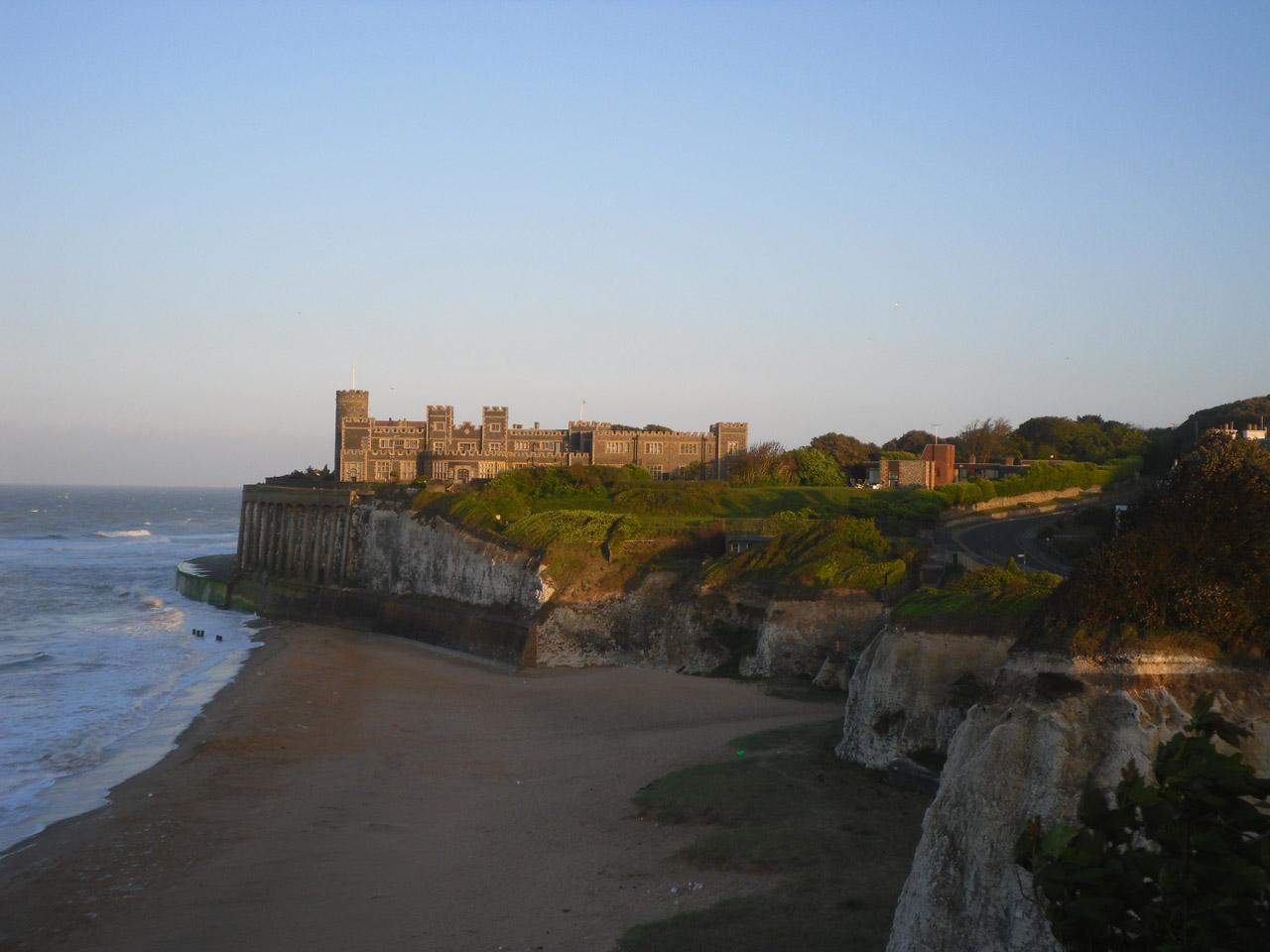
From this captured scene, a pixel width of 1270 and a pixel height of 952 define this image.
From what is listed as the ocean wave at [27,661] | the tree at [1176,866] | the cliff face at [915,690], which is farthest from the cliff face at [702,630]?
the tree at [1176,866]

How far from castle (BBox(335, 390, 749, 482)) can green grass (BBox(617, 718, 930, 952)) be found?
52718 millimetres

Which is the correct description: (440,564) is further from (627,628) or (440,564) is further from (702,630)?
(702,630)

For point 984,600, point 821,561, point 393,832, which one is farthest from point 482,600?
point 984,600

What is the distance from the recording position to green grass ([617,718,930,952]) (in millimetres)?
13750

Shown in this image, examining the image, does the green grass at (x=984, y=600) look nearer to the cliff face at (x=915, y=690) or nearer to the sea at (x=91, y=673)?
the cliff face at (x=915, y=690)

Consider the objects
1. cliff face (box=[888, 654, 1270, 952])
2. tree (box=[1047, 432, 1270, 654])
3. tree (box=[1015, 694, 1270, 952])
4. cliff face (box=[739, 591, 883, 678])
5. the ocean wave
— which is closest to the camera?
tree (box=[1015, 694, 1270, 952])

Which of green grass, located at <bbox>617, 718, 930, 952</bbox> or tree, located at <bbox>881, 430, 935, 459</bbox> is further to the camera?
tree, located at <bbox>881, 430, 935, 459</bbox>

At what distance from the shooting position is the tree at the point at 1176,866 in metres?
4.94

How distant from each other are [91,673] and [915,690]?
30470 millimetres

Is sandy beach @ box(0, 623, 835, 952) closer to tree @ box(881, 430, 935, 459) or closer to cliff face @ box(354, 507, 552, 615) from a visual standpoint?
cliff face @ box(354, 507, 552, 615)

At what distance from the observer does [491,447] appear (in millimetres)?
76188

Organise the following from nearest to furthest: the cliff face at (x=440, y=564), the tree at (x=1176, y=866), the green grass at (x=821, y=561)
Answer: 1. the tree at (x=1176, y=866)
2. the green grass at (x=821, y=561)
3. the cliff face at (x=440, y=564)

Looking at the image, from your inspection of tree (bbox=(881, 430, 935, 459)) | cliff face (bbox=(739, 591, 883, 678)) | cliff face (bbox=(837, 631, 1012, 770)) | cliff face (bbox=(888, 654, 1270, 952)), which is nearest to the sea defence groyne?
cliff face (bbox=(739, 591, 883, 678))

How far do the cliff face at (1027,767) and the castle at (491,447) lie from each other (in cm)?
6261
